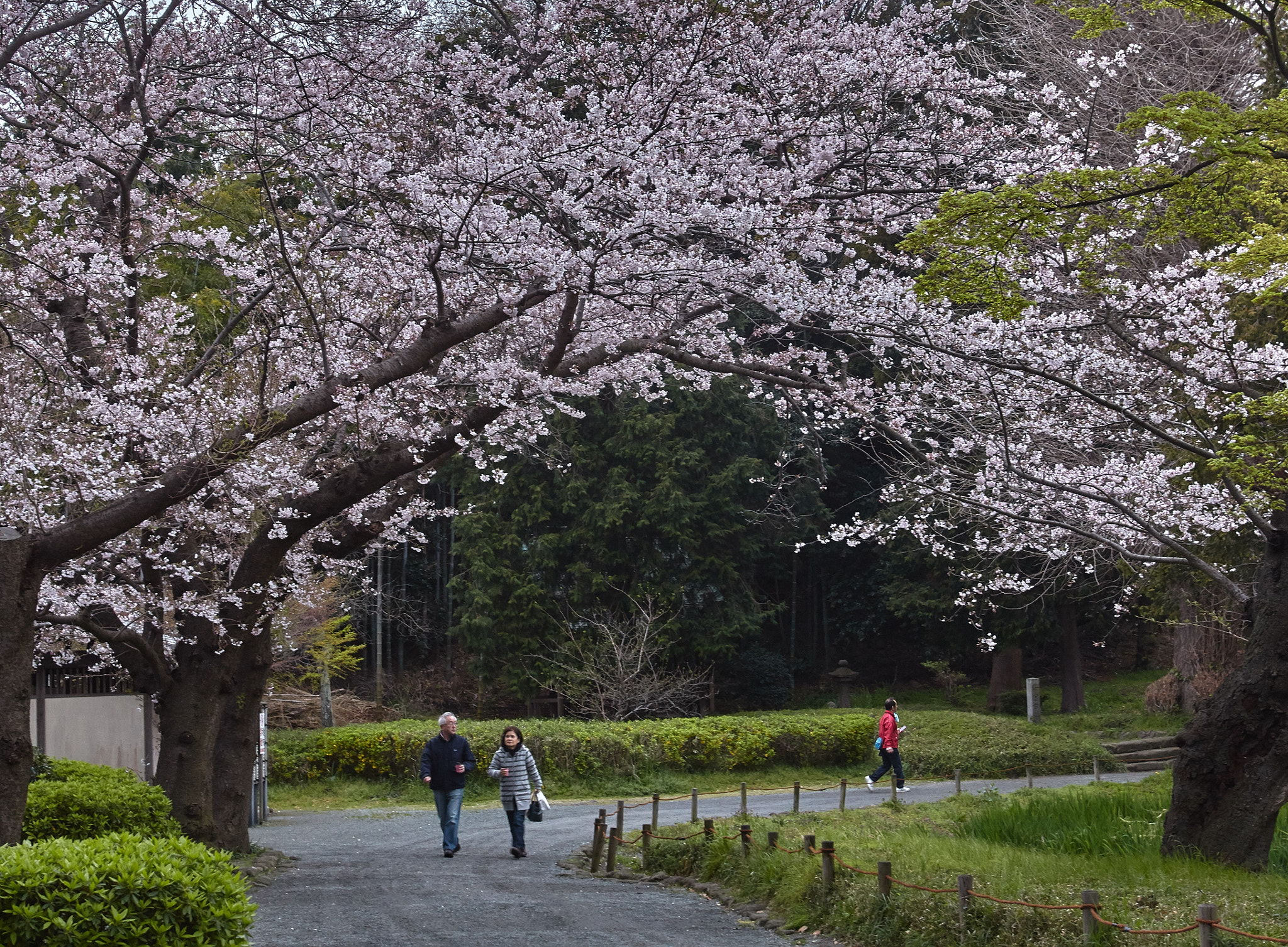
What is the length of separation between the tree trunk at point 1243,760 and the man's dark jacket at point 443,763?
20.6ft

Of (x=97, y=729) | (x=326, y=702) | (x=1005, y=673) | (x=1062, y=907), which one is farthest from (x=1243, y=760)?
(x=1005, y=673)

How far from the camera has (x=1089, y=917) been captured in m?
5.46

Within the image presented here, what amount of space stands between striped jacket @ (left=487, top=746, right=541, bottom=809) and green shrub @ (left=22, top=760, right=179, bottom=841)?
11.3 feet

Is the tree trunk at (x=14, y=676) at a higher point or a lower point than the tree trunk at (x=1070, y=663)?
higher

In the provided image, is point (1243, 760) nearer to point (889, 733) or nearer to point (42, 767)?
point (889, 733)

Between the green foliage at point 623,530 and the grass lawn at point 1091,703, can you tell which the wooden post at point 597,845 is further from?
the green foliage at point 623,530

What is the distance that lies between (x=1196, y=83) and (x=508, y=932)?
15226 millimetres

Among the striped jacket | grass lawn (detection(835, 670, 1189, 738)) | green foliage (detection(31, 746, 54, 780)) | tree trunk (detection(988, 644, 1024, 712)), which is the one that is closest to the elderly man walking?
the striped jacket

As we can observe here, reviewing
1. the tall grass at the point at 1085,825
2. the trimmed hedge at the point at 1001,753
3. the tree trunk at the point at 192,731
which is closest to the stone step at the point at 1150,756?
the trimmed hedge at the point at 1001,753

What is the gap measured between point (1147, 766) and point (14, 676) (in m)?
18.0

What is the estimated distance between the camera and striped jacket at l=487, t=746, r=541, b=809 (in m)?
11.2

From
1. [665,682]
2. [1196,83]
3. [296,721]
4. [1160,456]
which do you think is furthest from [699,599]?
[1160,456]

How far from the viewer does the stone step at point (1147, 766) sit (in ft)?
62.0

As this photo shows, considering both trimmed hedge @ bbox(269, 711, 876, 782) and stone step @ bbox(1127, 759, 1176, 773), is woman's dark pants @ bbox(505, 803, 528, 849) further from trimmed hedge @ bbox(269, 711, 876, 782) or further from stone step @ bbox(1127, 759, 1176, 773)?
stone step @ bbox(1127, 759, 1176, 773)
